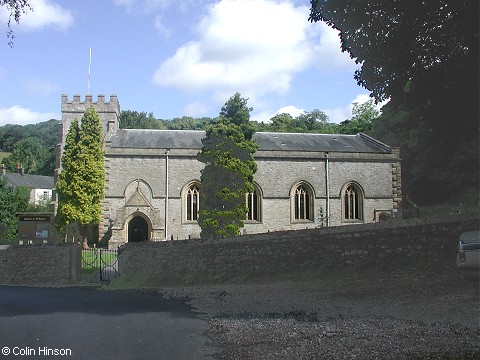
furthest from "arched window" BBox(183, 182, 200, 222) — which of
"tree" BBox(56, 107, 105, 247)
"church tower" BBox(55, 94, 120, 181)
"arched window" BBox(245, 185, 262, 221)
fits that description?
"church tower" BBox(55, 94, 120, 181)

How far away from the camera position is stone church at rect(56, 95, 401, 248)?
3394 centimetres

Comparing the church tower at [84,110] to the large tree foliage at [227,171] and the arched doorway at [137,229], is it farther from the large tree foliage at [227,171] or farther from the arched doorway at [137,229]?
the large tree foliage at [227,171]

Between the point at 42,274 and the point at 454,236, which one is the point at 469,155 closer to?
the point at 454,236

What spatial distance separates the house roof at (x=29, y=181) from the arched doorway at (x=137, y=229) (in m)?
42.2

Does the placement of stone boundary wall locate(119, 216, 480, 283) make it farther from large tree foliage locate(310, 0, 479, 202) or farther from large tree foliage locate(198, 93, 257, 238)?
large tree foliage locate(198, 93, 257, 238)

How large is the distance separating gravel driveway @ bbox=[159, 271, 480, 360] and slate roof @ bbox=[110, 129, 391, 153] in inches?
957

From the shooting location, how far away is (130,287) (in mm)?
18156

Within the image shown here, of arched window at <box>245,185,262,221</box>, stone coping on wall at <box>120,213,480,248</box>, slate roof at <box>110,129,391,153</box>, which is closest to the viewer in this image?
stone coping on wall at <box>120,213,480,248</box>

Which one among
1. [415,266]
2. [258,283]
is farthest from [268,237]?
[415,266]

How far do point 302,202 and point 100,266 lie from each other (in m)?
18.0

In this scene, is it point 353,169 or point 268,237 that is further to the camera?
point 353,169

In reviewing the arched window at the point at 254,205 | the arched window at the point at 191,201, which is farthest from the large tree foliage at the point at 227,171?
the arched window at the point at 191,201

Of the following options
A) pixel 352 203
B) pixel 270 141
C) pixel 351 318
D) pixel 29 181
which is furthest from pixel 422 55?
pixel 29 181

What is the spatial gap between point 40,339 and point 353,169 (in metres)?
31.6
